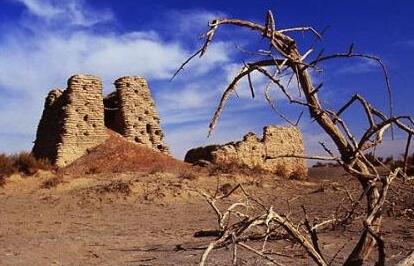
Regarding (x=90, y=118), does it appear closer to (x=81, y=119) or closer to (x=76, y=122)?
(x=81, y=119)

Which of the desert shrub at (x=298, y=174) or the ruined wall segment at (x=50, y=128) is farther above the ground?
the ruined wall segment at (x=50, y=128)

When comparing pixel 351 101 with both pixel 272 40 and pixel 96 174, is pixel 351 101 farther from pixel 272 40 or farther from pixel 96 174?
pixel 96 174

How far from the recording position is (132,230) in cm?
1221

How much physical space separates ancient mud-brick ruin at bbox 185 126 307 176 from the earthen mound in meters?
1.50

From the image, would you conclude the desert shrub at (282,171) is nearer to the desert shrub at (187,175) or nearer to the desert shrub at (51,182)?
the desert shrub at (187,175)

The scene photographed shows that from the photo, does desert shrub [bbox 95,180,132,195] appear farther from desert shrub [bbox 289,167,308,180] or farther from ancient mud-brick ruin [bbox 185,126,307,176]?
desert shrub [bbox 289,167,308,180]

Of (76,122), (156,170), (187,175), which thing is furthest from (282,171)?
(76,122)

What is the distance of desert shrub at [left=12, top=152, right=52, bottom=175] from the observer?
61.6 feet

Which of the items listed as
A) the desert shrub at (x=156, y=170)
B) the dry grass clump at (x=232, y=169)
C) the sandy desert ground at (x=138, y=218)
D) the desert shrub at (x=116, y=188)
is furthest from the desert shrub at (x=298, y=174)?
the desert shrub at (x=116, y=188)

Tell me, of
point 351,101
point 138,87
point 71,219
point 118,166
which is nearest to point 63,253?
point 71,219

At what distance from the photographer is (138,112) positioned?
72.9ft

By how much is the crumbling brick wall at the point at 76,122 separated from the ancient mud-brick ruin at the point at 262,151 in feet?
12.9

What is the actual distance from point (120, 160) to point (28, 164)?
294 cm

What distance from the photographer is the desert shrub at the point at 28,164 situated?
1877 centimetres
